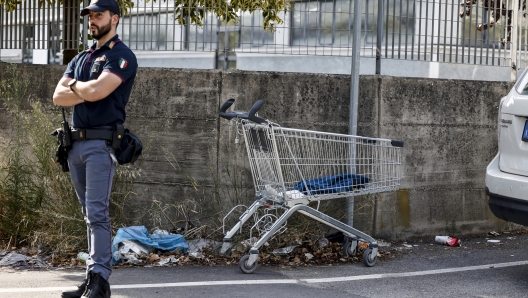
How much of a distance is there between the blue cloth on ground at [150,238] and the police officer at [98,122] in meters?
1.42

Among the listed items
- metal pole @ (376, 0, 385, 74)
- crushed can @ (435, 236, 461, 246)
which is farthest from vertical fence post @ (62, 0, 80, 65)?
crushed can @ (435, 236, 461, 246)

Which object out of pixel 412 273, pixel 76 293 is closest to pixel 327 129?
pixel 412 273

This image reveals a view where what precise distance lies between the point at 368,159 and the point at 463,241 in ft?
6.90

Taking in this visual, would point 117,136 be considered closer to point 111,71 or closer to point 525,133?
point 111,71

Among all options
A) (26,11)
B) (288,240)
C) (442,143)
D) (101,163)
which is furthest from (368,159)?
(26,11)

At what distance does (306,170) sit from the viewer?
20.3 feet

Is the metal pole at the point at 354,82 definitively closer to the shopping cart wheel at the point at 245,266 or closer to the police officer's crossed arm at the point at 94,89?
the shopping cart wheel at the point at 245,266

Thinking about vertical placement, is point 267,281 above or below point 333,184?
below

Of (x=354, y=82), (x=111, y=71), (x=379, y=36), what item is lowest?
(x=111, y=71)

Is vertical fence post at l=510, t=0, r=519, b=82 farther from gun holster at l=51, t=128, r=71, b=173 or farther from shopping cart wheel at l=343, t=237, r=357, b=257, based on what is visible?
gun holster at l=51, t=128, r=71, b=173

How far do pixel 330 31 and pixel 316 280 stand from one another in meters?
3.04

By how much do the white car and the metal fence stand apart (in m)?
2.18

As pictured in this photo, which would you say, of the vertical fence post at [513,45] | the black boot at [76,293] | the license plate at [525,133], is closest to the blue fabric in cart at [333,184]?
the license plate at [525,133]

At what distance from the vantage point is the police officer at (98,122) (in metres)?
4.86
